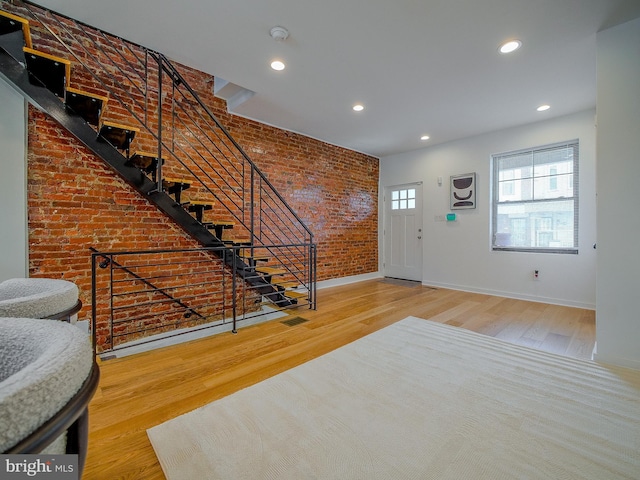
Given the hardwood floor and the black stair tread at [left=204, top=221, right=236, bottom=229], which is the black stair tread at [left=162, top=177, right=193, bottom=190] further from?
the hardwood floor

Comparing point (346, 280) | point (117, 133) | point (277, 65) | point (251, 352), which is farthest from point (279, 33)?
point (346, 280)

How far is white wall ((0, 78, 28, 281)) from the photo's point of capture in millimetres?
2252

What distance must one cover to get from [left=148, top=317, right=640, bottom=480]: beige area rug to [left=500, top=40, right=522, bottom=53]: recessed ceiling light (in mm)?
2612

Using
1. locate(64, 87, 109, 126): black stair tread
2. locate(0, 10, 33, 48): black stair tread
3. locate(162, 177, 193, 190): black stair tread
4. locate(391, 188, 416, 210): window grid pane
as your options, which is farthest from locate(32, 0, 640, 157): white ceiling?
locate(391, 188, 416, 210): window grid pane

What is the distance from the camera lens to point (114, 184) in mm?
2816

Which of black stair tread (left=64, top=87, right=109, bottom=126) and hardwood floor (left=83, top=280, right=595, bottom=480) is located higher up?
black stair tread (left=64, top=87, right=109, bottom=126)

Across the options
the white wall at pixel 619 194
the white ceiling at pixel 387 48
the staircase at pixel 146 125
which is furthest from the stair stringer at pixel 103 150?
the white wall at pixel 619 194

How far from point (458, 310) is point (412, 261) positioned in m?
2.07

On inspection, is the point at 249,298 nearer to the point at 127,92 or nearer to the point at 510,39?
the point at 127,92

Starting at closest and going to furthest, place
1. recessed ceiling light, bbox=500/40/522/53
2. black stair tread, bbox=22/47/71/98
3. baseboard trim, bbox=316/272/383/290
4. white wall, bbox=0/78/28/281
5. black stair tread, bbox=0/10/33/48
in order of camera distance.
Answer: black stair tread, bbox=0/10/33/48 → black stair tread, bbox=22/47/71/98 → white wall, bbox=0/78/28/281 → recessed ceiling light, bbox=500/40/522/53 → baseboard trim, bbox=316/272/383/290

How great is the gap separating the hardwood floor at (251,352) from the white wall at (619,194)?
1.17ft

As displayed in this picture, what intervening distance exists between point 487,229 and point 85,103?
515cm

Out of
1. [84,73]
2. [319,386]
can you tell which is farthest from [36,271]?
[319,386]

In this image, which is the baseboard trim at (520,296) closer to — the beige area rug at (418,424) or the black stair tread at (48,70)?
the beige area rug at (418,424)
